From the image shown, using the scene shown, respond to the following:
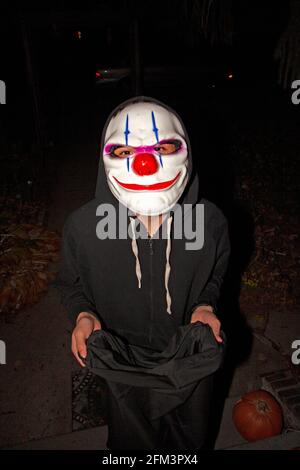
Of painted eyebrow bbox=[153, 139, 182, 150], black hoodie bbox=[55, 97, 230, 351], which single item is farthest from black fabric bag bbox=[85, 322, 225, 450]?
painted eyebrow bbox=[153, 139, 182, 150]

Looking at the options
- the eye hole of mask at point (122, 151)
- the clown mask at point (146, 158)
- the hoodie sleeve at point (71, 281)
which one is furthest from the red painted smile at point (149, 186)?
the hoodie sleeve at point (71, 281)

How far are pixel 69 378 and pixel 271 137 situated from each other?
7.62m

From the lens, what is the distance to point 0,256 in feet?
15.3

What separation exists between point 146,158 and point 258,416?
6.56 ft

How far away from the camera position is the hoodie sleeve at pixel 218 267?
2.00 meters

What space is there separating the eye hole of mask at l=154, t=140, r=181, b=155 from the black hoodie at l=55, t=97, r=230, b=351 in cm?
14

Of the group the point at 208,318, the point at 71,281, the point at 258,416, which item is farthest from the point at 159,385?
the point at 258,416

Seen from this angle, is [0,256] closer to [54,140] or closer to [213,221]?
[213,221]

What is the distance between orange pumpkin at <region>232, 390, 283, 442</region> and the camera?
2.60 m

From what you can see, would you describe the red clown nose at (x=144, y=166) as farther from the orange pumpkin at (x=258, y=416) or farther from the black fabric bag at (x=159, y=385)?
the orange pumpkin at (x=258, y=416)

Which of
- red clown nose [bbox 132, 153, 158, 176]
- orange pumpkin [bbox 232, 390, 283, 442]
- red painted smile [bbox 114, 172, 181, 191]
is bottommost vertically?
orange pumpkin [bbox 232, 390, 283, 442]

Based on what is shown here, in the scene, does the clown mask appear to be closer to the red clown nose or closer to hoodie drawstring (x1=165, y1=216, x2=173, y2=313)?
the red clown nose

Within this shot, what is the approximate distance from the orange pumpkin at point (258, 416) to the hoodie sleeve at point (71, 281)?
1.47 metres

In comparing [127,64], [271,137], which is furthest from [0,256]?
[127,64]
